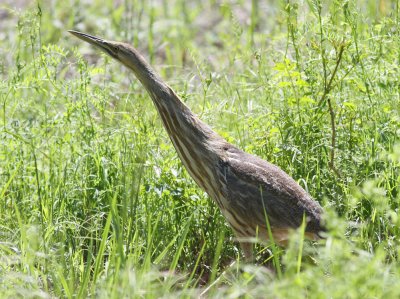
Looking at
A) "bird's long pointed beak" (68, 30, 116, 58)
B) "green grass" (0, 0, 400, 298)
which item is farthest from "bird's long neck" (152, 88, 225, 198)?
"bird's long pointed beak" (68, 30, 116, 58)

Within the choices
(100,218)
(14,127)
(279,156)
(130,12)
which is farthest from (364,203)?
(130,12)

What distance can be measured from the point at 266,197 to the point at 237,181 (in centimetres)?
14

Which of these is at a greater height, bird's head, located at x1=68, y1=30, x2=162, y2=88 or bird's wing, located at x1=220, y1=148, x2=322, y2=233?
bird's head, located at x1=68, y1=30, x2=162, y2=88

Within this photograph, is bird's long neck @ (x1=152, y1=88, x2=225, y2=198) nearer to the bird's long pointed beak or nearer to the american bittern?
the american bittern

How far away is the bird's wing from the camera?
422cm

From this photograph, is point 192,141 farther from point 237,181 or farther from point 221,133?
point 221,133

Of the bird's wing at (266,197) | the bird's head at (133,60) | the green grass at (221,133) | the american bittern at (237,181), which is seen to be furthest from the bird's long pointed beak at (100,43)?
the bird's wing at (266,197)

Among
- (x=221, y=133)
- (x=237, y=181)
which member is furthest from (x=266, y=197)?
(x=221, y=133)

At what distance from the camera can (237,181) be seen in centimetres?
426

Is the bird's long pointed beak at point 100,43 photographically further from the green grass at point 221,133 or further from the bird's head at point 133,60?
the green grass at point 221,133

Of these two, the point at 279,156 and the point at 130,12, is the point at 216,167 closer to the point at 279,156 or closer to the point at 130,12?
the point at 279,156

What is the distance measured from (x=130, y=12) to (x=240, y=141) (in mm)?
3295

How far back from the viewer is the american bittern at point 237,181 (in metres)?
4.23

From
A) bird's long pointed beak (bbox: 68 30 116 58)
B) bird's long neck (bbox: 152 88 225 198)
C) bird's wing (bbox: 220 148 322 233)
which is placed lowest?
bird's wing (bbox: 220 148 322 233)
